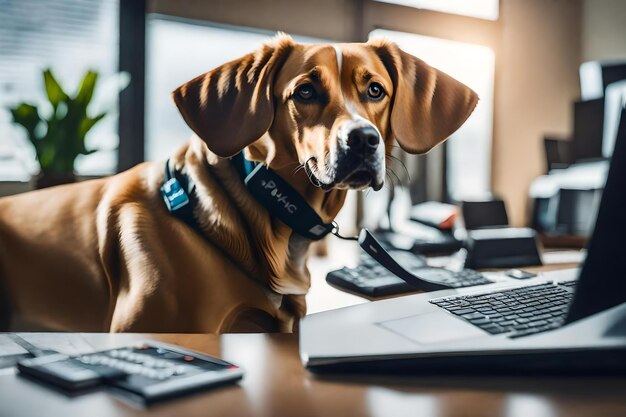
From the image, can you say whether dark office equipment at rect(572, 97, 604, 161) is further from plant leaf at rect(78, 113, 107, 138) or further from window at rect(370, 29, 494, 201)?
plant leaf at rect(78, 113, 107, 138)

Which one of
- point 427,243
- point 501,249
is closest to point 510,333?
point 501,249

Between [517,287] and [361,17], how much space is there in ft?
7.88

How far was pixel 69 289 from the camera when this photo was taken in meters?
1.01

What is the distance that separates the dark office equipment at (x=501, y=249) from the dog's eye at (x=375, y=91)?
374mm

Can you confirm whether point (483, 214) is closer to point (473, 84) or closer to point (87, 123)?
point (87, 123)

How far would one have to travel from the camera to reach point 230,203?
0.95 m

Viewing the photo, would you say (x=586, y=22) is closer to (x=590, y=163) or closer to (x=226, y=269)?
(x=590, y=163)

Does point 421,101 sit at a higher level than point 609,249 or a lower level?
Answer: higher

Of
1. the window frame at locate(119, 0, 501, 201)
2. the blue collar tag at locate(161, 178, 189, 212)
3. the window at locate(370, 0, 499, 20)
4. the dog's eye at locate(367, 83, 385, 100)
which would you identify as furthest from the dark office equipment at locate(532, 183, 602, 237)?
the blue collar tag at locate(161, 178, 189, 212)

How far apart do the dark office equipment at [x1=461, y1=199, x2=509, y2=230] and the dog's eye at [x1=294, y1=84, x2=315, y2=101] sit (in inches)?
32.3

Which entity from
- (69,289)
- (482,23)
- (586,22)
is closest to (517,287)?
(69,289)

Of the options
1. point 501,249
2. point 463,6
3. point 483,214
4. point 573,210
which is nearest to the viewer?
point 501,249

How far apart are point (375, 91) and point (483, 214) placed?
794mm

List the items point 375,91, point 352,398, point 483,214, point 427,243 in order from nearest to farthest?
point 352,398, point 375,91, point 427,243, point 483,214
